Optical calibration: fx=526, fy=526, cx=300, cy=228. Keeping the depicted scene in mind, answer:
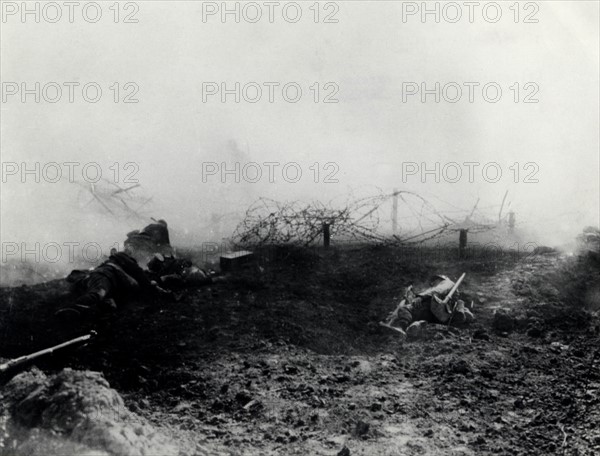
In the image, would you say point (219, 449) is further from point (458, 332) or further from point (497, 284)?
point (497, 284)

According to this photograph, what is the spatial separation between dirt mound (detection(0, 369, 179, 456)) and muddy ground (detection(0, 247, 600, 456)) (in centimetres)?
52

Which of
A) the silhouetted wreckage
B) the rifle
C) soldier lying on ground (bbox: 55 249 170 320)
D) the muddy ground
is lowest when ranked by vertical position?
the muddy ground

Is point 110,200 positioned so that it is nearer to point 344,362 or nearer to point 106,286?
point 106,286

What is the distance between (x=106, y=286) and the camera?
8734 millimetres

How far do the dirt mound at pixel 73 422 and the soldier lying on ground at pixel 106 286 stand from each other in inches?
121

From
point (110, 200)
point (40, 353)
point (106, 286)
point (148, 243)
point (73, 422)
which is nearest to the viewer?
point (73, 422)

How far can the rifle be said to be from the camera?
5925 millimetres

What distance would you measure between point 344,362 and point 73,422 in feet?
12.0

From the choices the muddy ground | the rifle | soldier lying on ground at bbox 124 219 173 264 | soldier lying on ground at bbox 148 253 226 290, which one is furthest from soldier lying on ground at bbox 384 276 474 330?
soldier lying on ground at bbox 124 219 173 264

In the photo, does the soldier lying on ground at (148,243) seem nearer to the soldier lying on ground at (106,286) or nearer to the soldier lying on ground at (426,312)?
the soldier lying on ground at (106,286)

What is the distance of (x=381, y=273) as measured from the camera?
10906 mm

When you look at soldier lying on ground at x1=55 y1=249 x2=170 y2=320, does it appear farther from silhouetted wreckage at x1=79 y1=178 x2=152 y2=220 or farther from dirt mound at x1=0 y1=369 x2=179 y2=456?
silhouetted wreckage at x1=79 y1=178 x2=152 y2=220

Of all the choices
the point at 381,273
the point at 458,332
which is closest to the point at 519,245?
the point at 381,273

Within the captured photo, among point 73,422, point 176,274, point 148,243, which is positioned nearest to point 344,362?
point 73,422
